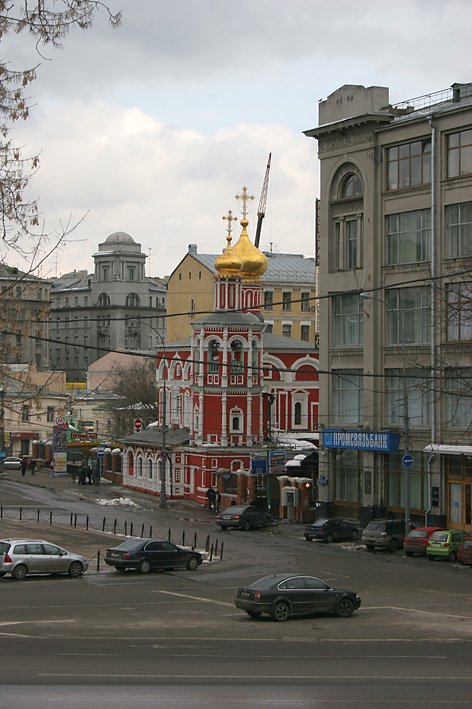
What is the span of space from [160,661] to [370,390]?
112 feet

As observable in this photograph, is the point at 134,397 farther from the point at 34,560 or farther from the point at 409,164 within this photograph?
the point at 34,560

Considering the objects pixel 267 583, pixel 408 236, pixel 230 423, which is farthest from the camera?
pixel 230 423

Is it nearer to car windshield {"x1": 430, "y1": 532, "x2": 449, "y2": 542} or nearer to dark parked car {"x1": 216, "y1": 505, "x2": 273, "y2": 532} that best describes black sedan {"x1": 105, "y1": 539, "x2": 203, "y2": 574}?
car windshield {"x1": 430, "y1": 532, "x2": 449, "y2": 542}

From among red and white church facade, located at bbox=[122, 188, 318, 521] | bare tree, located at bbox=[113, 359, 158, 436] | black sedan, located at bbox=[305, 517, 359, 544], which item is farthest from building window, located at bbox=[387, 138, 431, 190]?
bare tree, located at bbox=[113, 359, 158, 436]

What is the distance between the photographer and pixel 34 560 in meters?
39.5

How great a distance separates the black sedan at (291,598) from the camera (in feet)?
100.0

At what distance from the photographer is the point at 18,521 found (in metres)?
60.3

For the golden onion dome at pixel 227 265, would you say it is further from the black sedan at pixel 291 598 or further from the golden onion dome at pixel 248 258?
the black sedan at pixel 291 598

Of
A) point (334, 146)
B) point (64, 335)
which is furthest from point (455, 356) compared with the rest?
point (64, 335)

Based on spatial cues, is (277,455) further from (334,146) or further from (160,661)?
(160,661)

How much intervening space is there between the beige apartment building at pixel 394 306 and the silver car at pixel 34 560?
53.0 feet

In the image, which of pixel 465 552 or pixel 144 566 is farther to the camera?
pixel 465 552

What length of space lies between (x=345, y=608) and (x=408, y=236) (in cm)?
2618

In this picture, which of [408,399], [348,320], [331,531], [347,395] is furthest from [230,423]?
[408,399]
